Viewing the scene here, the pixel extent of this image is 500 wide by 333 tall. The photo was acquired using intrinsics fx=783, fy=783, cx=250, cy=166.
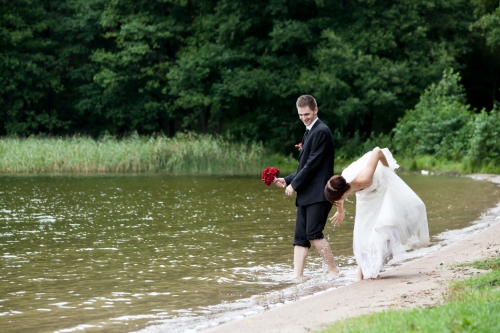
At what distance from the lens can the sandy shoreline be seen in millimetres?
6961

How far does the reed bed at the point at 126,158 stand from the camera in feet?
108

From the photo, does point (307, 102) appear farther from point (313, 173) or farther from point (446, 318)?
point (446, 318)

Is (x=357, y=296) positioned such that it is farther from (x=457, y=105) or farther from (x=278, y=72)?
(x=278, y=72)

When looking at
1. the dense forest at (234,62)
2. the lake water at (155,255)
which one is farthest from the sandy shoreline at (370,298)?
the dense forest at (234,62)

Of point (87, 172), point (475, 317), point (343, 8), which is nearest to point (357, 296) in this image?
point (475, 317)

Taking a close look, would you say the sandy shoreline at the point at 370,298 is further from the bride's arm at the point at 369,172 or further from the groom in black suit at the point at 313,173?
the bride's arm at the point at 369,172

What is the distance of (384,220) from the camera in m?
8.84

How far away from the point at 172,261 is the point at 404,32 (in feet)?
119

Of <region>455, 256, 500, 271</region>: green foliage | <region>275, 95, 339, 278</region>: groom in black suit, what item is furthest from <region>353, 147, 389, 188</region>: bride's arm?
<region>455, 256, 500, 271</region>: green foliage

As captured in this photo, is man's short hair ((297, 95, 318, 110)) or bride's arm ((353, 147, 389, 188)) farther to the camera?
man's short hair ((297, 95, 318, 110))

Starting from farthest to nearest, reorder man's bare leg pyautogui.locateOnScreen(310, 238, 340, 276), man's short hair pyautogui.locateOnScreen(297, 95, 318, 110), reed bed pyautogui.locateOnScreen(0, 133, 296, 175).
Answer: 1. reed bed pyautogui.locateOnScreen(0, 133, 296, 175)
2. man's bare leg pyautogui.locateOnScreen(310, 238, 340, 276)
3. man's short hair pyautogui.locateOnScreen(297, 95, 318, 110)

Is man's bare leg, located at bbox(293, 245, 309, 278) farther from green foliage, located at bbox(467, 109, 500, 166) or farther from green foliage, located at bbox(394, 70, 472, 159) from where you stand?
green foliage, located at bbox(394, 70, 472, 159)

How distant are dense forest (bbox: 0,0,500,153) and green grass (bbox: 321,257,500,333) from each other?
2929 centimetres

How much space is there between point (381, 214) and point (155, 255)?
14.8ft
